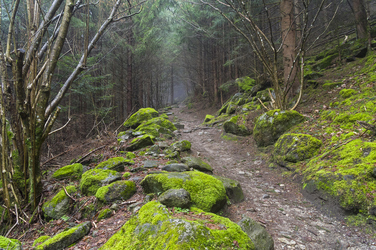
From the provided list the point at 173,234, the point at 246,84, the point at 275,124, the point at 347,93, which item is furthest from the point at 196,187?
the point at 246,84

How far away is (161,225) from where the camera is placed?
85.9 inches

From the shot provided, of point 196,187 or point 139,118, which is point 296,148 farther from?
point 139,118

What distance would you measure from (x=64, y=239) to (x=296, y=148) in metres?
5.36

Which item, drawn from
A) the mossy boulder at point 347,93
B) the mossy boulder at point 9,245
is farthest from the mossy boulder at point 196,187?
the mossy boulder at point 347,93

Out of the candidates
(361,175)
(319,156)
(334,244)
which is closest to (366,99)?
(319,156)

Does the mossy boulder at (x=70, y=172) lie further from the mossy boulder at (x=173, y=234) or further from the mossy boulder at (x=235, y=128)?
the mossy boulder at (x=235, y=128)

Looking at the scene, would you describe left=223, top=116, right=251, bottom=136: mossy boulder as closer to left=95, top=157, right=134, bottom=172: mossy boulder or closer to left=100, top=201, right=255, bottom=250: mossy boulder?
left=95, top=157, right=134, bottom=172: mossy boulder

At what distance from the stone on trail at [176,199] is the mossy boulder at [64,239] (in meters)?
1.15

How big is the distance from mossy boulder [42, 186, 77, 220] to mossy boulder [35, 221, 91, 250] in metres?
1.10

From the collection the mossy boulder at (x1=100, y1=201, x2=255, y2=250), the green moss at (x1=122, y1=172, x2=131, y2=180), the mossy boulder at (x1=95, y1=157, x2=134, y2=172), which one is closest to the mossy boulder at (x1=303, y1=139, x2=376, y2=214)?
the mossy boulder at (x1=100, y1=201, x2=255, y2=250)

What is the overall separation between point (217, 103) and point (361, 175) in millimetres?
14724

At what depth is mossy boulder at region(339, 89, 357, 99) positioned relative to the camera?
20.3 ft

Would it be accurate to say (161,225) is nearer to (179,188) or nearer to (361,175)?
(179,188)

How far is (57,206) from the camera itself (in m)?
3.57
